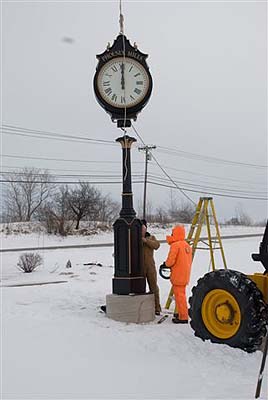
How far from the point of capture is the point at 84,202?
41344mm

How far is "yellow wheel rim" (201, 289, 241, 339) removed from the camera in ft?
16.3

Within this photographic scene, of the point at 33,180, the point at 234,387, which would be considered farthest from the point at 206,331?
the point at 33,180

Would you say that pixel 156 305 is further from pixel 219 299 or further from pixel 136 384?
pixel 136 384

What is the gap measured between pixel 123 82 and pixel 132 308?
3511 mm

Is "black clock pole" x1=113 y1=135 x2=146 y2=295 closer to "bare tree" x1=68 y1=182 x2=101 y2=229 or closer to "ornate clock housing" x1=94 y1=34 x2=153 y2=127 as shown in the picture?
"ornate clock housing" x1=94 y1=34 x2=153 y2=127

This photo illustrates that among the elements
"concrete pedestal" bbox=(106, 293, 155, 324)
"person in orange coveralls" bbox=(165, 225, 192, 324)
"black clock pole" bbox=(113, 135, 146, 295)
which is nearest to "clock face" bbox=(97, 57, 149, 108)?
"black clock pole" bbox=(113, 135, 146, 295)

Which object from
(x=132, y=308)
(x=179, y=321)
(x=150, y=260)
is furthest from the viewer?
(x=150, y=260)

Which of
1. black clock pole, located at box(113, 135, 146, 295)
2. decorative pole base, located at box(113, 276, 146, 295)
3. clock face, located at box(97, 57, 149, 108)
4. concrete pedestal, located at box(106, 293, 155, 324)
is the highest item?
clock face, located at box(97, 57, 149, 108)

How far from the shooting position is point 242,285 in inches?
192

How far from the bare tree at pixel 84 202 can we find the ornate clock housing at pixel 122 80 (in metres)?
31.9

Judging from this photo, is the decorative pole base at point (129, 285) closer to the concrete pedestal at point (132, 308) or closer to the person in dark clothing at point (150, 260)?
the concrete pedestal at point (132, 308)

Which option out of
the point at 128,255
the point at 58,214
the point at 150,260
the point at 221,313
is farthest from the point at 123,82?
the point at 58,214

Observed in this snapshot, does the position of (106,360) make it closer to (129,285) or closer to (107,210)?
(129,285)

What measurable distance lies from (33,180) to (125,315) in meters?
41.4
